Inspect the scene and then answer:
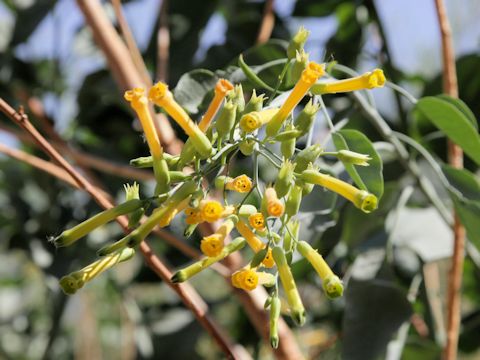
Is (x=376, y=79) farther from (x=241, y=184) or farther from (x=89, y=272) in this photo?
(x=89, y=272)

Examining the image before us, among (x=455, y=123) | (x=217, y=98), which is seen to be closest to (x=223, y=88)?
(x=217, y=98)

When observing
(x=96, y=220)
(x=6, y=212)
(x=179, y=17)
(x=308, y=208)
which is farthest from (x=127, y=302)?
(x=96, y=220)

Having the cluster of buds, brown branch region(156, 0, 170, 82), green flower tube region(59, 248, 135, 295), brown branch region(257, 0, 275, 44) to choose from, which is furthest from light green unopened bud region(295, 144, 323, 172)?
brown branch region(257, 0, 275, 44)

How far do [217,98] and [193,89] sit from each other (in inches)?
5.7

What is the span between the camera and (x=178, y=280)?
41 cm

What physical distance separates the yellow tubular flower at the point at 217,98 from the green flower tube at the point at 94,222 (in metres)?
0.08

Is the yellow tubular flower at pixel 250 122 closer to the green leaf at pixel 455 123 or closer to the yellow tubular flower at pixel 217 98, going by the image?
the yellow tubular flower at pixel 217 98

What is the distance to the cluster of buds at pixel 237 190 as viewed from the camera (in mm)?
413

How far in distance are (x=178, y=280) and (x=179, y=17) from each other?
32.6 inches

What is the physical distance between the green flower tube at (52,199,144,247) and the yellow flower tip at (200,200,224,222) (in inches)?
1.7

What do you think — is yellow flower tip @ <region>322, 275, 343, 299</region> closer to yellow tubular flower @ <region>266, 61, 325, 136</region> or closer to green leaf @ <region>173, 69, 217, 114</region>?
yellow tubular flower @ <region>266, 61, 325, 136</region>

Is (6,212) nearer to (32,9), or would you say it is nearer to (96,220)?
(32,9)

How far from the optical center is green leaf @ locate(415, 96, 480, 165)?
24.1 inches

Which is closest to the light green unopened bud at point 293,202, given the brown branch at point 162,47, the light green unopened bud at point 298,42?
the light green unopened bud at point 298,42
